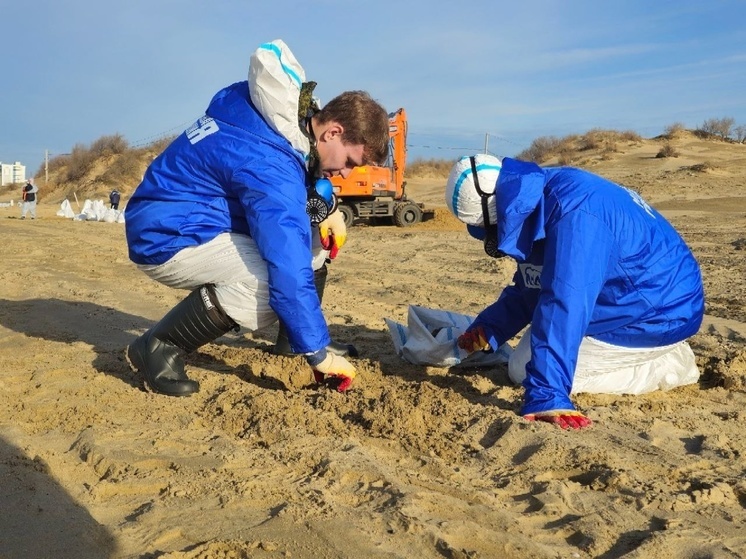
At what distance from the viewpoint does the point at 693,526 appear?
6.79 feet

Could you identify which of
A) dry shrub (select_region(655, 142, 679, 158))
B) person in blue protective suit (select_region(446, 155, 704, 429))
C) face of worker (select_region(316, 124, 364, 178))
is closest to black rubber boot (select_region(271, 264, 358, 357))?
face of worker (select_region(316, 124, 364, 178))

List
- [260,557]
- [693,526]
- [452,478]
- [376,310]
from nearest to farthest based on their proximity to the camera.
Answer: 1. [260,557]
2. [693,526]
3. [452,478]
4. [376,310]

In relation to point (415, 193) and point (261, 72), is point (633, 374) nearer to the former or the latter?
point (261, 72)

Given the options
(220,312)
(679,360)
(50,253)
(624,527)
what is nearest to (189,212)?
(220,312)

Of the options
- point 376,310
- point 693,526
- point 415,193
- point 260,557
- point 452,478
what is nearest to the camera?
point 260,557

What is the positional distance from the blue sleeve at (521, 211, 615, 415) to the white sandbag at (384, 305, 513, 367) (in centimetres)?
92

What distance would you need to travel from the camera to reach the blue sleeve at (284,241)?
2928 millimetres

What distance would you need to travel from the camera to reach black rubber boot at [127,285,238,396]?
3238mm

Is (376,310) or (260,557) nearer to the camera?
(260,557)

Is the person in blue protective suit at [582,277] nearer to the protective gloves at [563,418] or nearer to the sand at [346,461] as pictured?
the protective gloves at [563,418]

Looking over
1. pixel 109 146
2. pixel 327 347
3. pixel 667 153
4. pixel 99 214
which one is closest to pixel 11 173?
pixel 109 146

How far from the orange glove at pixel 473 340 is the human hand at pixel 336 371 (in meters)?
0.77

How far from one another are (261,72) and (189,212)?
693mm

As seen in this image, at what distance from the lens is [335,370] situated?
3.14 m
